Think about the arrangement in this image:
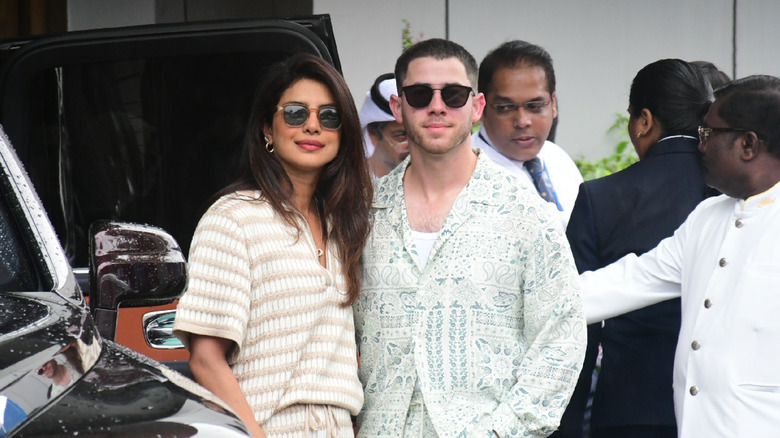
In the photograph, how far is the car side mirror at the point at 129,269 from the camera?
238 centimetres

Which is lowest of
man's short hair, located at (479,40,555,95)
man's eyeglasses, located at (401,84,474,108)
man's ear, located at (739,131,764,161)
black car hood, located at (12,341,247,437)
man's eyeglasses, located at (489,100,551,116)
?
black car hood, located at (12,341,247,437)

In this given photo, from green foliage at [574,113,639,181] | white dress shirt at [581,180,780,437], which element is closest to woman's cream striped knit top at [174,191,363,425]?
white dress shirt at [581,180,780,437]

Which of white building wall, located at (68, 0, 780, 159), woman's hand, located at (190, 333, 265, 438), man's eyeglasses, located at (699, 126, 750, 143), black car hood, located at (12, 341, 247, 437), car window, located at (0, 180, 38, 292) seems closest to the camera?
black car hood, located at (12, 341, 247, 437)

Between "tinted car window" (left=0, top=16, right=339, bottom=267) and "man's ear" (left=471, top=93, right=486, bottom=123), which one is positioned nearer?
"man's ear" (left=471, top=93, right=486, bottom=123)

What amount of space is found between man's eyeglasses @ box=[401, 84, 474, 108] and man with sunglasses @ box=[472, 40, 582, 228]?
1.20 m

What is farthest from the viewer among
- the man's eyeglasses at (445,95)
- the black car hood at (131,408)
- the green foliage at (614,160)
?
the green foliage at (614,160)

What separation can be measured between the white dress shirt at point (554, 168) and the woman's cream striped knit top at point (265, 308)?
5.56ft

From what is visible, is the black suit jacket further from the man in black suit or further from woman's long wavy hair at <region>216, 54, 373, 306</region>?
woman's long wavy hair at <region>216, 54, 373, 306</region>

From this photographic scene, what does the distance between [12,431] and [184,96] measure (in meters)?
2.70

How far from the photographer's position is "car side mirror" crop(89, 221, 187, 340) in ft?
7.80

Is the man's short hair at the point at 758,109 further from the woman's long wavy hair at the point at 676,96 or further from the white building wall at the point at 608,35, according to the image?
the white building wall at the point at 608,35

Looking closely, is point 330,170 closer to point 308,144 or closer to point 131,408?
point 308,144

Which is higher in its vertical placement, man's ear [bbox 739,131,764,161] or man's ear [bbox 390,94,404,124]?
man's ear [bbox 390,94,404,124]

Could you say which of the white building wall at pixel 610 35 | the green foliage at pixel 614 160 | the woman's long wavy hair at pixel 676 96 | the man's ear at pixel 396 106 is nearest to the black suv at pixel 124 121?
the man's ear at pixel 396 106
